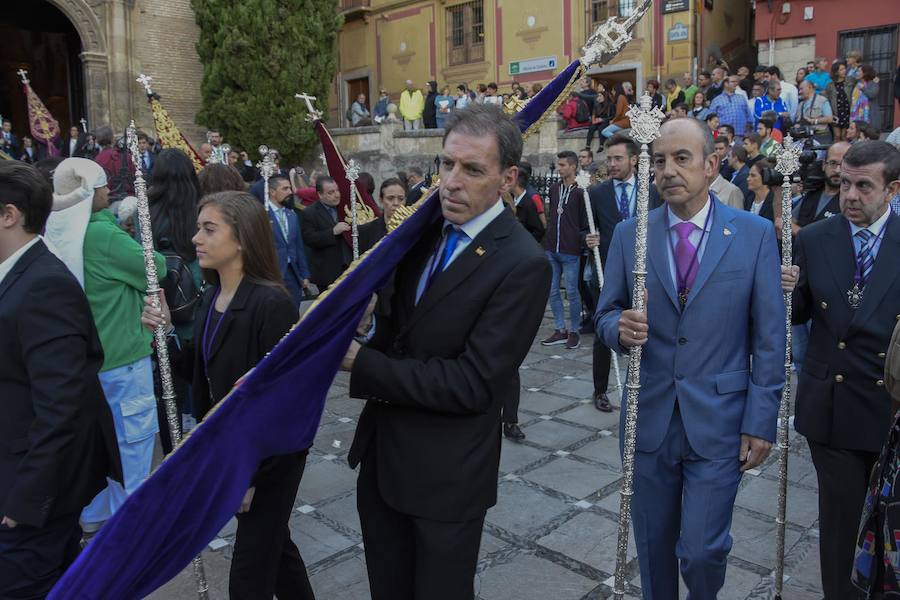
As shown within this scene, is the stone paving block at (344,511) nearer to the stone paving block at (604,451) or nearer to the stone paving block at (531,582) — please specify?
the stone paving block at (531,582)

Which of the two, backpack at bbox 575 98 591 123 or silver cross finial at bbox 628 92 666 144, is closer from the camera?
silver cross finial at bbox 628 92 666 144

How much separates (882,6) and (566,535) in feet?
60.5

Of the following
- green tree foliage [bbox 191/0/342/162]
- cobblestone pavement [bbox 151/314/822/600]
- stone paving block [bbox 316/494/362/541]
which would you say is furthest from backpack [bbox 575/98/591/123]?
stone paving block [bbox 316/494/362/541]

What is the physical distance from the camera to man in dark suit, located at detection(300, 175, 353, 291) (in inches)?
306

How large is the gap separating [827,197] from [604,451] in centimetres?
261

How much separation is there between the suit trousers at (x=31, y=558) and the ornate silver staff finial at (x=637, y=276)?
6.61 feet

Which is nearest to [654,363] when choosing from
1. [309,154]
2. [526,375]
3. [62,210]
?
[62,210]

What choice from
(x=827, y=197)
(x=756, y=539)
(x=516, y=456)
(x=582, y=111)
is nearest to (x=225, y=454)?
(x=756, y=539)

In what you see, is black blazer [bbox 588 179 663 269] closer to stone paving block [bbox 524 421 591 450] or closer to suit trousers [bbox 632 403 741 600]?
stone paving block [bbox 524 421 591 450]

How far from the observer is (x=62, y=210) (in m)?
3.82

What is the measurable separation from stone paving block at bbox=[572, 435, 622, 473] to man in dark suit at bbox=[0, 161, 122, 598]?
3420mm

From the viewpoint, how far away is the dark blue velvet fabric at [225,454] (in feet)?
6.65

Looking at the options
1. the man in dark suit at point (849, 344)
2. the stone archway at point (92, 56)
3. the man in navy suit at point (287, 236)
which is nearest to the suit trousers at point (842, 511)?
the man in dark suit at point (849, 344)

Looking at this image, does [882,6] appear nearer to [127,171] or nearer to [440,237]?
[127,171]
